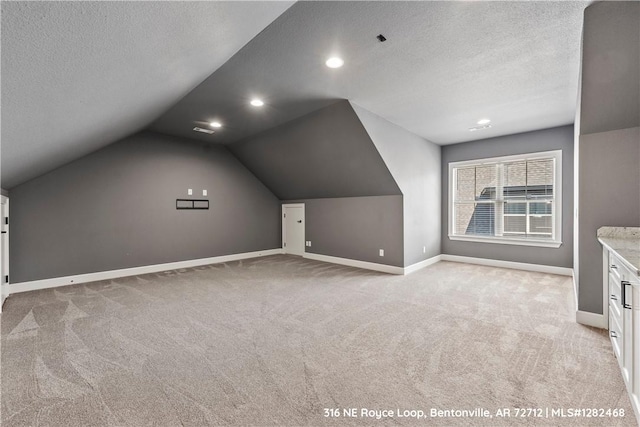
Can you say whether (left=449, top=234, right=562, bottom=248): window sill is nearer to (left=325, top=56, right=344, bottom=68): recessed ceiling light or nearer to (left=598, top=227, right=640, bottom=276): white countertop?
(left=598, top=227, right=640, bottom=276): white countertop

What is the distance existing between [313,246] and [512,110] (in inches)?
178

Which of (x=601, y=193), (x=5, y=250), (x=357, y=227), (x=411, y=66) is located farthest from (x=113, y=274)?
(x=601, y=193)

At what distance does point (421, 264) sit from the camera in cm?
535

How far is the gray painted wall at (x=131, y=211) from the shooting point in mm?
4082

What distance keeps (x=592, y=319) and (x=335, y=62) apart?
3.64m

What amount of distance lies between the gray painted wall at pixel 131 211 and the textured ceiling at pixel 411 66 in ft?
3.61

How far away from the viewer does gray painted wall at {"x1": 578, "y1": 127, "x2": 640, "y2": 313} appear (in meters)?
2.52

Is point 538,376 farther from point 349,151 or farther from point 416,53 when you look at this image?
point 349,151

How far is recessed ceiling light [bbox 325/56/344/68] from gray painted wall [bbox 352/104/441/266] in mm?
1122

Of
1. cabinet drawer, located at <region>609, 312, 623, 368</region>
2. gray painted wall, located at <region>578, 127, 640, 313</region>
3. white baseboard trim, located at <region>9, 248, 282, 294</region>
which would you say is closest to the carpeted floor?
cabinet drawer, located at <region>609, 312, 623, 368</region>

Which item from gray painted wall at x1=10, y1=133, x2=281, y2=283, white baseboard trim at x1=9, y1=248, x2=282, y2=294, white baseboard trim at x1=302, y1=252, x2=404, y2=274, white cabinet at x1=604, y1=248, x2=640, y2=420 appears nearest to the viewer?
white cabinet at x1=604, y1=248, x2=640, y2=420

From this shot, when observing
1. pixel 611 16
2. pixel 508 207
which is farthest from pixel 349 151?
pixel 508 207

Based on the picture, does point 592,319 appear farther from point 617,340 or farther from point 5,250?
point 5,250

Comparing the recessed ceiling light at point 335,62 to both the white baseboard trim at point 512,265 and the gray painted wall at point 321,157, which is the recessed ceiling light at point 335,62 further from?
the white baseboard trim at point 512,265
